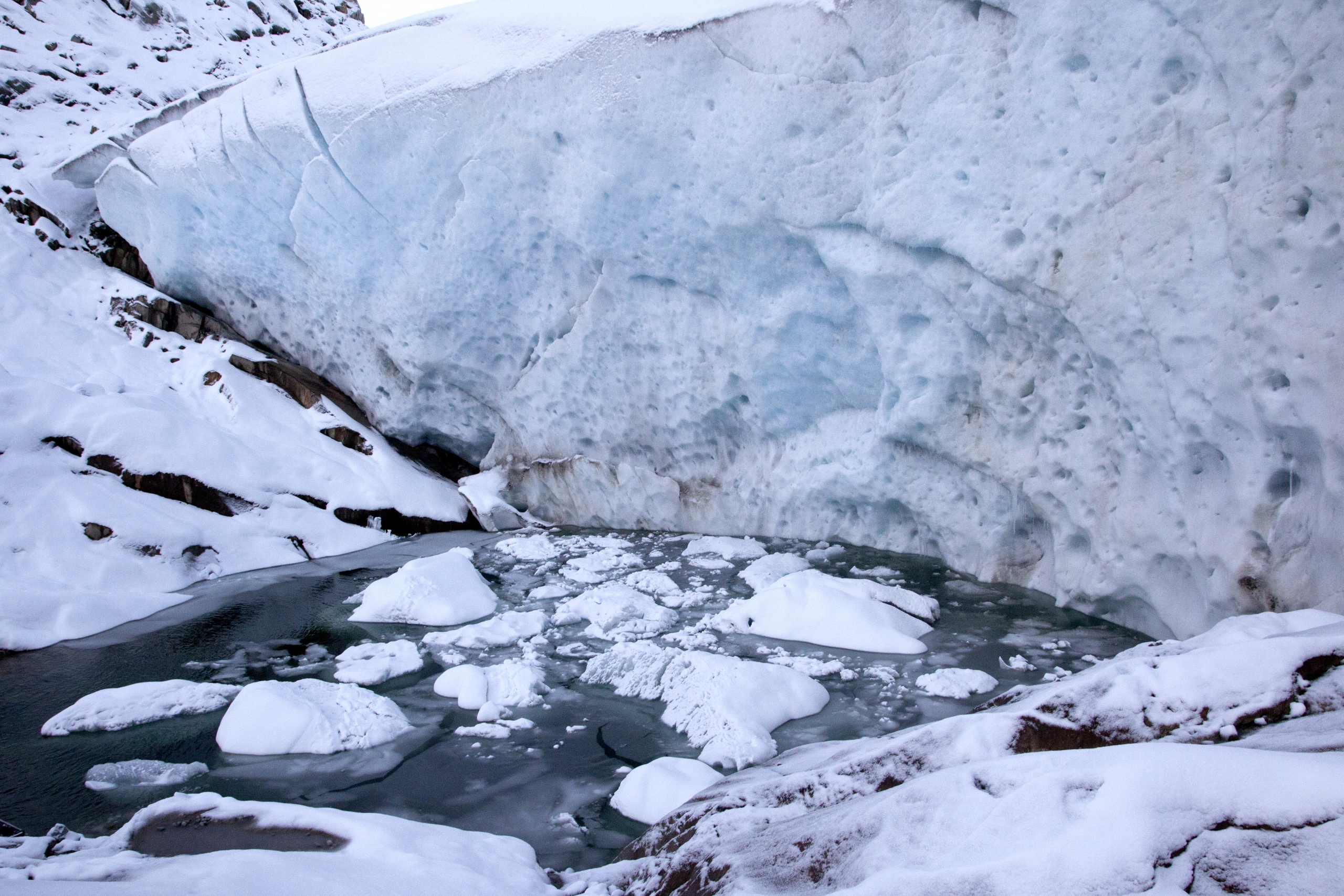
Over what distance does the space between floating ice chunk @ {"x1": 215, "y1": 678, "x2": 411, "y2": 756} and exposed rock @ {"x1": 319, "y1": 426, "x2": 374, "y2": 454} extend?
4534mm

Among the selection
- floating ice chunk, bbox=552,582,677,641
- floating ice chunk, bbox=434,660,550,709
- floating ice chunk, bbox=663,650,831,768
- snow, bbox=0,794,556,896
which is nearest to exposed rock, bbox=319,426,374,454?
floating ice chunk, bbox=552,582,677,641

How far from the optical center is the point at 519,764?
9.24 feet

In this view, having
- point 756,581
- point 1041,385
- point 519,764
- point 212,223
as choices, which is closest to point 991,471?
point 1041,385

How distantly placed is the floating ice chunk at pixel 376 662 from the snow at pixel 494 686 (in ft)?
0.87

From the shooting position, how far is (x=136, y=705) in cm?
330

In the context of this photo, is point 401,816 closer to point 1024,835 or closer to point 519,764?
point 519,764

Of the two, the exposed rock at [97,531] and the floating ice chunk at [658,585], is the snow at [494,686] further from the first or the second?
the exposed rock at [97,531]

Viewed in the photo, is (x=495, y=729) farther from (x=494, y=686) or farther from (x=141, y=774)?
(x=141, y=774)

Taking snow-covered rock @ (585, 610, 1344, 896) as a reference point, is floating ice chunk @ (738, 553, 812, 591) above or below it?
below

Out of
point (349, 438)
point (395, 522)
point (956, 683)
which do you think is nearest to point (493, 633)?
point (956, 683)

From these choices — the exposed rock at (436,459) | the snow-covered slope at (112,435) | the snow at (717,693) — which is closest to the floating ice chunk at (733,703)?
the snow at (717,693)

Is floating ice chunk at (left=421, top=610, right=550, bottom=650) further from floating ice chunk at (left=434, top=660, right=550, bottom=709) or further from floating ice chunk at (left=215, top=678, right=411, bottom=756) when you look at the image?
floating ice chunk at (left=215, top=678, right=411, bottom=756)

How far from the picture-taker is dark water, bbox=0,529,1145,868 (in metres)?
2.55

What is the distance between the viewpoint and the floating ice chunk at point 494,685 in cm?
333
